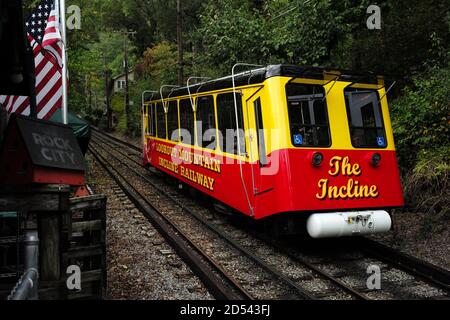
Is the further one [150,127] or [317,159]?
[150,127]

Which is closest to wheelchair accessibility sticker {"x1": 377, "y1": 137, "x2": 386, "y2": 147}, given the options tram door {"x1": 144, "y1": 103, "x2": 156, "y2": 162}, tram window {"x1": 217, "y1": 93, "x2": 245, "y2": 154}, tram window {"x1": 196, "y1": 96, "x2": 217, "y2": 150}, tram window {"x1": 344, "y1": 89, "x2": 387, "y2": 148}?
tram window {"x1": 344, "y1": 89, "x2": 387, "y2": 148}

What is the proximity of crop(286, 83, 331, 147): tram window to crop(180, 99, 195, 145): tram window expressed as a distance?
12.5 feet

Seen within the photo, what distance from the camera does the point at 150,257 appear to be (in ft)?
23.6

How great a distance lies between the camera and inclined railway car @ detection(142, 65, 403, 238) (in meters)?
6.64

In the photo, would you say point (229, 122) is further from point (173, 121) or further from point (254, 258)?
point (173, 121)

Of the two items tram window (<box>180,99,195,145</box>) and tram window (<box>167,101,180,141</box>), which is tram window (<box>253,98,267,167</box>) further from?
tram window (<box>167,101,180,141</box>)

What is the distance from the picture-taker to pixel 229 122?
829cm

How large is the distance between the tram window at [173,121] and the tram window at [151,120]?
197cm

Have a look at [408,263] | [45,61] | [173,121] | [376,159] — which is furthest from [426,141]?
[45,61]

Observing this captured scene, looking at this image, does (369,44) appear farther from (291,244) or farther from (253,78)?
(291,244)

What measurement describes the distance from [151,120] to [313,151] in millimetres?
9015

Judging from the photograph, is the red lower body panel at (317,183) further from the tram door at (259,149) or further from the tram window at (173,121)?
the tram window at (173,121)

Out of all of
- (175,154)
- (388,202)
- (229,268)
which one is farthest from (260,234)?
(175,154)

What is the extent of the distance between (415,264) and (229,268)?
2690 millimetres
